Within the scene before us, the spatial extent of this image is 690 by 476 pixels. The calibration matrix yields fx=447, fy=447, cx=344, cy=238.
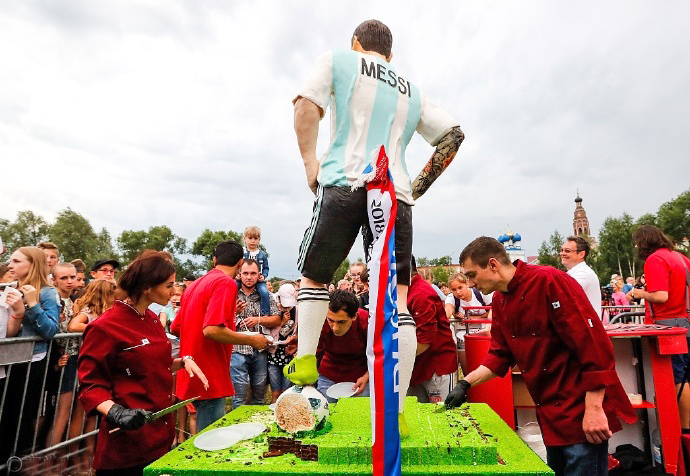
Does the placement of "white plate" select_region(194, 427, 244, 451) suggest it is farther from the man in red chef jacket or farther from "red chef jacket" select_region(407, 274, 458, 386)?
"red chef jacket" select_region(407, 274, 458, 386)

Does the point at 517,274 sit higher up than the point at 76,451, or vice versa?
the point at 517,274

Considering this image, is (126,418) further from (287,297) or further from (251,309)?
(287,297)

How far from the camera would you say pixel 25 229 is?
206ft

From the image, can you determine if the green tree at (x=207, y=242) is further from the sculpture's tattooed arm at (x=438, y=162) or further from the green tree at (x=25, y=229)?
the sculpture's tattooed arm at (x=438, y=162)

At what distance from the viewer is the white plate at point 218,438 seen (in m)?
2.35

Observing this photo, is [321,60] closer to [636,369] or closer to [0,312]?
[0,312]

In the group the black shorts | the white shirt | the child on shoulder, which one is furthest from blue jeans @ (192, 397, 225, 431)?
the white shirt

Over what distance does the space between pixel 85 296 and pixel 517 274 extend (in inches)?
182

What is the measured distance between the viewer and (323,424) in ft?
8.05

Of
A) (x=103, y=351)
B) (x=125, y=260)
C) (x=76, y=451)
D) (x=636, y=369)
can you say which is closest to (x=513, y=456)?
(x=103, y=351)

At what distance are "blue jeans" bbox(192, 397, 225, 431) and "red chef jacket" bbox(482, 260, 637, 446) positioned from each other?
2484 millimetres

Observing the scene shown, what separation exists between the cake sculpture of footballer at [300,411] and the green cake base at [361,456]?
A: 0.06 metres

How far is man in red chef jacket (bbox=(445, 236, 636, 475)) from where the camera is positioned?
238 cm

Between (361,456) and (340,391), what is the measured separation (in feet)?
5.91
